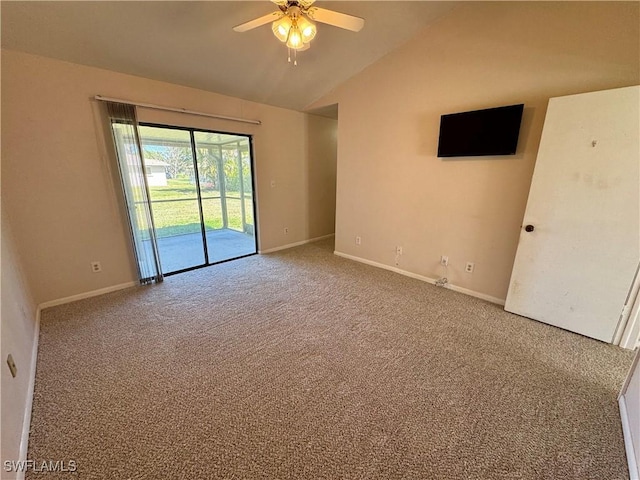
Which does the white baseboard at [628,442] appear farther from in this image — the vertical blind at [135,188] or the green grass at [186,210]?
the green grass at [186,210]

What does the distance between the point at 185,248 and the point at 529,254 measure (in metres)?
4.72

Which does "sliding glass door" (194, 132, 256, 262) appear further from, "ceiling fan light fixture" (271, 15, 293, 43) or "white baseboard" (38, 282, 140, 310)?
"ceiling fan light fixture" (271, 15, 293, 43)

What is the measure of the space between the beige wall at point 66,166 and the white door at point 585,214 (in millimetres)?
3711

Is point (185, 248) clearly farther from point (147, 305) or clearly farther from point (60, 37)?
point (60, 37)

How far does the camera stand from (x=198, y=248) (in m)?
4.36

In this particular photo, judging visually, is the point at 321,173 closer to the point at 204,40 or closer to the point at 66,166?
the point at 204,40

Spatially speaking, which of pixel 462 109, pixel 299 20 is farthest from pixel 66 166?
pixel 462 109

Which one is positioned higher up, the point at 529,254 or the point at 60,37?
the point at 60,37

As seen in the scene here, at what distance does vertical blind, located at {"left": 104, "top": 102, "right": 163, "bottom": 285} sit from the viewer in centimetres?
264

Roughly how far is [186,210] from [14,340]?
2.98 meters

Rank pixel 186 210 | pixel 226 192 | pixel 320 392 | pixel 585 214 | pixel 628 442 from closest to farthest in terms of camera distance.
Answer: pixel 628 442, pixel 320 392, pixel 585 214, pixel 186 210, pixel 226 192

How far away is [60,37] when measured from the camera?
2.11 m

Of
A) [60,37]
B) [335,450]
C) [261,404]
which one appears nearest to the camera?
[335,450]

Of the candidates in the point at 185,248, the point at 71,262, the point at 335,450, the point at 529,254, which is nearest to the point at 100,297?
the point at 71,262
